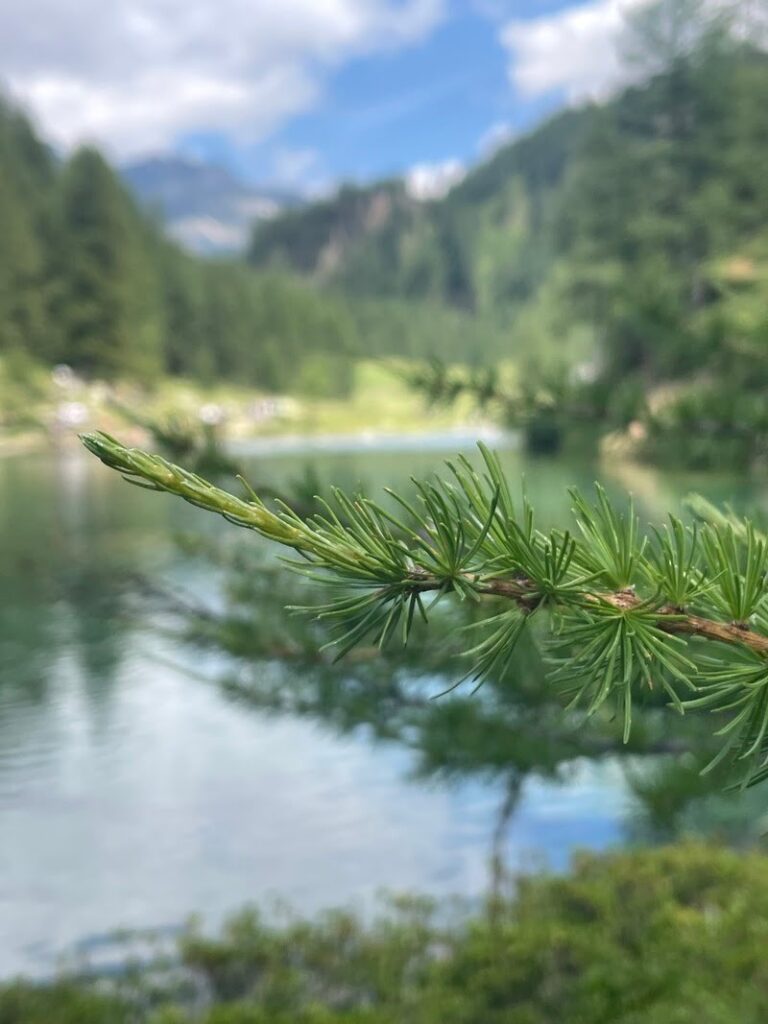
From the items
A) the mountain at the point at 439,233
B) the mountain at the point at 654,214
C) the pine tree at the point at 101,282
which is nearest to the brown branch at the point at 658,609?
the mountain at the point at 654,214

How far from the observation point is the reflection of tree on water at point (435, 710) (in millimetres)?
2209

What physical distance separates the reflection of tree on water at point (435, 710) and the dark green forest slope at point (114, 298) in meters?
53.6

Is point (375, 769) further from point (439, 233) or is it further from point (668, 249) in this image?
point (439, 233)

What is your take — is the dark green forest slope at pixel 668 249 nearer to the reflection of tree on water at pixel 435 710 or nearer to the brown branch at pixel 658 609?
the reflection of tree on water at pixel 435 710

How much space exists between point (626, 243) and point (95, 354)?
42.6 metres

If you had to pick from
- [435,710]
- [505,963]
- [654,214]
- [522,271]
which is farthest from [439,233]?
[435,710]

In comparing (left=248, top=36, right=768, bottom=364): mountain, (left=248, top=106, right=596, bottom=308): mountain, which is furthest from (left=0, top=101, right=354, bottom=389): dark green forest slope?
(left=248, top=106, right=596, bottom=308): mountain

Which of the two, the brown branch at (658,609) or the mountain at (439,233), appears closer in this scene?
the brown branch at (658,609)

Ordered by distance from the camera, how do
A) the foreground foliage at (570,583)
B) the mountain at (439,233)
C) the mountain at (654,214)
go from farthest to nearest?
1. the mountain at (439,233)
2. the mountain at (654,214)
3. the foreground foliage at (570,583)

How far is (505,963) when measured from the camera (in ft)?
14.6

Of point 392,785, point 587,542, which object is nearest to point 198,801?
point 392,785

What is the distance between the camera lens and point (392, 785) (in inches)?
330

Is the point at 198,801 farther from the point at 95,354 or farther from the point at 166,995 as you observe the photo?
the point at 95,354

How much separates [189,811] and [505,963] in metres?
4.24
